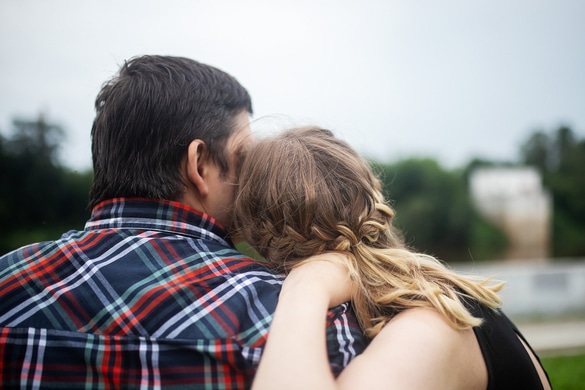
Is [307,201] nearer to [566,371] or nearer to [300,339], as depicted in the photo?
[300,339]

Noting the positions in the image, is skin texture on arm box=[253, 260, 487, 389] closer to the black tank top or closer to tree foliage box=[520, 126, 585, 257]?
the black tank top

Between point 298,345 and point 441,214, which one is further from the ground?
point 298,345

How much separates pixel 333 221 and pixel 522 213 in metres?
17.9

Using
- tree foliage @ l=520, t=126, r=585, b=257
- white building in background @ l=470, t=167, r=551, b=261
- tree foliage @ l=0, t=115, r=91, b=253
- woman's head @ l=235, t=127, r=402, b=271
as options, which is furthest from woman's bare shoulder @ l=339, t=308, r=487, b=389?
tree foliage @ l=520, t=126, r=585, b=257

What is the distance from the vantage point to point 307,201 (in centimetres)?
170

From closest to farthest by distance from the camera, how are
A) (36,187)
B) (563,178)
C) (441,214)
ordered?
(36,187), (441,214), (563,178)

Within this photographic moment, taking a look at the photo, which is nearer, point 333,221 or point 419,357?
point 419,357

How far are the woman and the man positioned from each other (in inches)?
3.6

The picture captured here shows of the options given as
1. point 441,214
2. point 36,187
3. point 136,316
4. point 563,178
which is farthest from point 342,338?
point 563,178

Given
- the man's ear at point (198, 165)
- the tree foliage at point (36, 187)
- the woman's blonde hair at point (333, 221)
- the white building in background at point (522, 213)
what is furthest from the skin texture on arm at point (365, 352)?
the white building in background at point (522, 213)

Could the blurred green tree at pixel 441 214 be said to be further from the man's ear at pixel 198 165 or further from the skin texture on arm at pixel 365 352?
the skin texture on arm at pixel 365 352

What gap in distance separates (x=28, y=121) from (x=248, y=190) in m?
8.78

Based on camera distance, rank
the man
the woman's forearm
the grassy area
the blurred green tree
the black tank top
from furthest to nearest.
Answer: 1. the blurred green tree
2. the grassy area
3. the black tank top
4. the man
5. the woman's forearm

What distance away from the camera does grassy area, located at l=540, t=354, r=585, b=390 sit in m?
4.73
